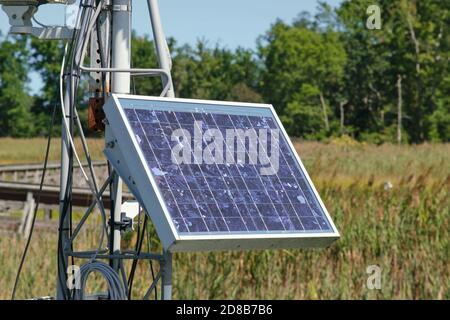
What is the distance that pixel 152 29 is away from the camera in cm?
381

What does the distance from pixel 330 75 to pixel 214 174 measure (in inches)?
2392

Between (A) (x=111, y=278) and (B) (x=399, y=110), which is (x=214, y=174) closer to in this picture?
(A) (x=111, y=278)

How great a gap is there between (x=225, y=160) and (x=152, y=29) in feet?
1.93

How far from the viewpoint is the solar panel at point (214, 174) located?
11.0 feet

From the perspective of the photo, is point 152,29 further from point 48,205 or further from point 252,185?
point 48,205

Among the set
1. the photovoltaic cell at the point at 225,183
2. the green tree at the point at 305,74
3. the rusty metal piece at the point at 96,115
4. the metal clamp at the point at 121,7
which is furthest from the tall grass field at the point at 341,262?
the green tree at the point at 305,74

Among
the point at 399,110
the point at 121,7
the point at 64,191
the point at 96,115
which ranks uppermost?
the point at 121,7

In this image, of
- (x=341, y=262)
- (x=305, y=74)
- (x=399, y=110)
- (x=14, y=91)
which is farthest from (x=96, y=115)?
(x=14, y=91)

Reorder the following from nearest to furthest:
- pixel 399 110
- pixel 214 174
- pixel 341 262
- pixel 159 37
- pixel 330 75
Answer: pixel 214 174 → pixel 159 37 → pixel 341 262 → pixel 399 110 → pixel 330 75

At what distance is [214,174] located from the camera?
3.62m

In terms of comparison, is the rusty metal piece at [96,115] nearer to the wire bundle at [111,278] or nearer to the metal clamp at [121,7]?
the metal clamp at [121,7]

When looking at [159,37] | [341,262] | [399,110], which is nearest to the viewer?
[159,37]

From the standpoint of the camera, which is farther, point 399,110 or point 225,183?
point 399,110

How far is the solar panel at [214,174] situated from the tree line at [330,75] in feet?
162
